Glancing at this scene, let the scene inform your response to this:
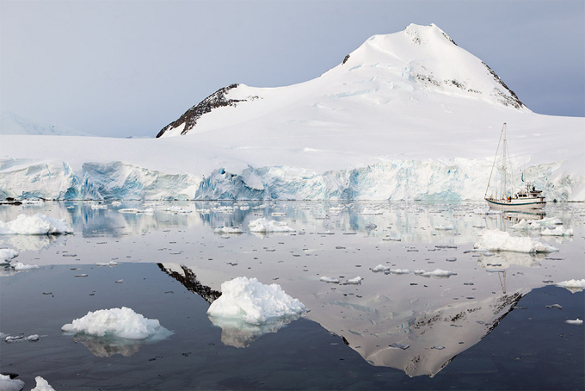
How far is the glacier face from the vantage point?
3006cm

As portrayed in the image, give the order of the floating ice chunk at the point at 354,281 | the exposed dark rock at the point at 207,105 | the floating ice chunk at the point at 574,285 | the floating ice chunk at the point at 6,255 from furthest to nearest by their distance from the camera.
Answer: the exposed dark rock at the point at 207,105
the floating ice chunk at the point at 6,255
the floating ice chunk at the point at 354,281
the floating ice chunk at the point at 574,285

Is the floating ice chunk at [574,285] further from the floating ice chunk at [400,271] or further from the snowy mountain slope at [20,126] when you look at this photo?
the snowy mountain slope at [20,126]

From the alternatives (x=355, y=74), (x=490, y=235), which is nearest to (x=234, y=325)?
(x=490, y=235)

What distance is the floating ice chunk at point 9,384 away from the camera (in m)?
3.21

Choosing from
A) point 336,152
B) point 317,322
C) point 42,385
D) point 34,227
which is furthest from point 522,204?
point 42,385

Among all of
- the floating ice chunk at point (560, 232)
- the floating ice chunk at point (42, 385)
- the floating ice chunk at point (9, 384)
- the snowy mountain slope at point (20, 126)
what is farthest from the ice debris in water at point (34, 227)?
the snowy mountain slope at point (20, 126)

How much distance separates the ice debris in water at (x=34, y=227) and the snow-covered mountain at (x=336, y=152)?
1888cm

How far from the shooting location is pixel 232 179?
32.9 metres

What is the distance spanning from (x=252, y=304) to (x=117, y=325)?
4.26 feet

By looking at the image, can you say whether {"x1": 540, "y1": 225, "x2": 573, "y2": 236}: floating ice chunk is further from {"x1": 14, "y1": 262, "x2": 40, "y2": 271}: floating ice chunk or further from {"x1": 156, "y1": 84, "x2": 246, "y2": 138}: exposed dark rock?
{"x1": 156, "y1": 84, "x2": 246, "y2": 138}: exposed dark rock

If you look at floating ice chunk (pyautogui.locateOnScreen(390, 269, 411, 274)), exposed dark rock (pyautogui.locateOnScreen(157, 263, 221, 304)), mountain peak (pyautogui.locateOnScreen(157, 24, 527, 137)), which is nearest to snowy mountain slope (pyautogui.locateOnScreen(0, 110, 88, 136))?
mountain peak (pyautogui.locateOnScreen(157, 24, 527, 137))

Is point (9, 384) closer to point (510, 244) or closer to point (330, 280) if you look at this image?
point (330, 280)

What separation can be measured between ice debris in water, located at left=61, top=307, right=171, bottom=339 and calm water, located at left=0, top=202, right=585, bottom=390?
117 mm

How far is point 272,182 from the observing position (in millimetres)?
34469
